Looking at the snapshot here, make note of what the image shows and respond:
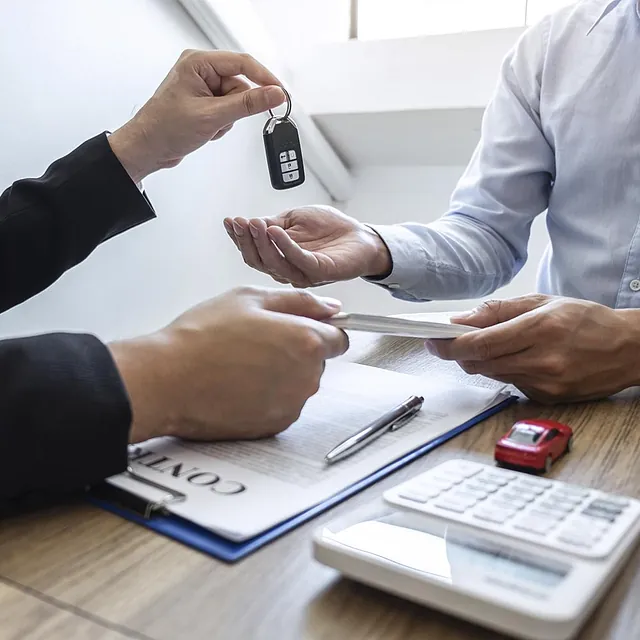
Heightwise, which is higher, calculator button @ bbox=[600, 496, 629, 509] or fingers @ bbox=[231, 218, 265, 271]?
fingers @ bbox=[231, 218, 265, 271]

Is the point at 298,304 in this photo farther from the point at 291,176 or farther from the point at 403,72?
the point at 403,72

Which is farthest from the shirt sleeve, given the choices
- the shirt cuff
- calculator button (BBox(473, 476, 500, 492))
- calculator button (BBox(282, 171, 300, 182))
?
calculator button (BBox(473, 476, 500, 492))

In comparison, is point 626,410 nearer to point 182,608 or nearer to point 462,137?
point 182,608

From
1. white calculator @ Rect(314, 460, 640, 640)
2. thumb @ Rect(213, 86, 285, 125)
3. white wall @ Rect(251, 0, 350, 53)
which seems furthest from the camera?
white wall @ Rect(251, 0, 350, 53)

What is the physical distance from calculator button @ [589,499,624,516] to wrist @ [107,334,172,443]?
30 cm

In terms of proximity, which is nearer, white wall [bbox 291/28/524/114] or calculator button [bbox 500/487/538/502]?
calculator button [bbox 500/487/538/502]

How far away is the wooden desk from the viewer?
35cm

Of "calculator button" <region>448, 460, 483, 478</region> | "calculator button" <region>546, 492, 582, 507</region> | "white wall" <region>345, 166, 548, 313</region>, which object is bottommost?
"white wall" <region>345, 166, 548, 313</region>

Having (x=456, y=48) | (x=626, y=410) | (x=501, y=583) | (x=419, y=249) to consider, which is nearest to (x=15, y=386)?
(x=501, y=583)

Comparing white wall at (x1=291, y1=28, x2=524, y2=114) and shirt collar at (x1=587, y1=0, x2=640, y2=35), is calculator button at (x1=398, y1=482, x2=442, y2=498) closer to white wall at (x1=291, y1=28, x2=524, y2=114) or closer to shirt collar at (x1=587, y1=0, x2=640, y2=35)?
shirt collar at (x1=587, y1=0, x2=640, y2=35)

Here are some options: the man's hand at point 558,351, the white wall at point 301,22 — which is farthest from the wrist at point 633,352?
the white wall at point 301,22

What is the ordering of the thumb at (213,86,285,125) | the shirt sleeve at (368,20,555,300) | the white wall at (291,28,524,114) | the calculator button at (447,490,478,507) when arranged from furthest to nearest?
the white wall at (291,28,524,114)
the shirt sleeve at (368,20,555,300)
the thumb at (213,86,285,125)
the calculator button at (447,490,478,507)

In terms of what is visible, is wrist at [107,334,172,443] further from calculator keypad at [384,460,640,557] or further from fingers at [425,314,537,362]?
fingers at [425,314,537,362]

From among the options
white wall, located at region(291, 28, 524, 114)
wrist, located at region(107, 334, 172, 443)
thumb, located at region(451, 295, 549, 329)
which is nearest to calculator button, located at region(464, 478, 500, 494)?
wrist, located at region(107, 334, 172, 443)
